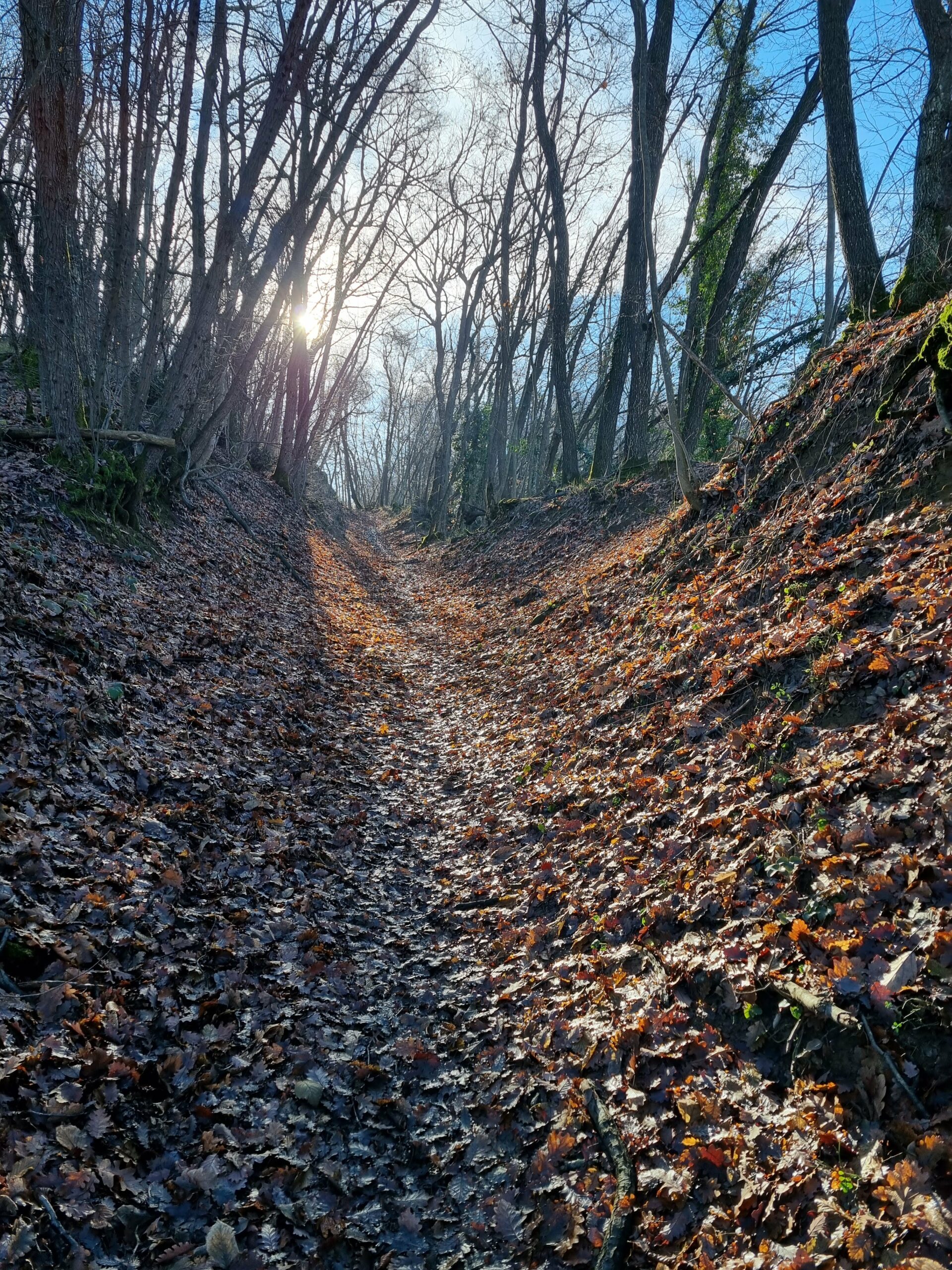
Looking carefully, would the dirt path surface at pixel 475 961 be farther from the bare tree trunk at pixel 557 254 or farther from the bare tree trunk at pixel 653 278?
the bare tree trunk at pixel 557 254

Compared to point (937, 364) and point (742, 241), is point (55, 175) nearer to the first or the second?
point (937, 364)

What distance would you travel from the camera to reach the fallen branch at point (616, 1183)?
8.86ft

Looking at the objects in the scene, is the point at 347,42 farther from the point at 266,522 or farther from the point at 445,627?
the point at 445,627

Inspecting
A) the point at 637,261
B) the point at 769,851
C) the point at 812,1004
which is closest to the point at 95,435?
Answer: the point at 769,851

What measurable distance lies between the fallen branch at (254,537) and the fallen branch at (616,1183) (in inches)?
455

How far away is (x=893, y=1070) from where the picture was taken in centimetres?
266

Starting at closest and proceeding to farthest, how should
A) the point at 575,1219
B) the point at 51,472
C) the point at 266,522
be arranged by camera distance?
the point at 575,1219
the point at 51,472
the point at 266,522

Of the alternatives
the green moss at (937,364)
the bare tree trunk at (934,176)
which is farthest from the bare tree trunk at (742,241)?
the green moss at (937,364)

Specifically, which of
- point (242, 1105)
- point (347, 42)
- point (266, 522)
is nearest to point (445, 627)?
point (266, 522)

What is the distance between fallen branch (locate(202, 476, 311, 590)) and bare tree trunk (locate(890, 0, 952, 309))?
35.9ft

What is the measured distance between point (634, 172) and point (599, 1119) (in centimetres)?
1509

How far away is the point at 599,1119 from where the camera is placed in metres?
3.21

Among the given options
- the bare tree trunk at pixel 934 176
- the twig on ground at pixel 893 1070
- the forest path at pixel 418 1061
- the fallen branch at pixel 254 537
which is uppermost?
the bare tree trunk at pixel 934 176

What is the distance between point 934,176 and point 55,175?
994 cm
